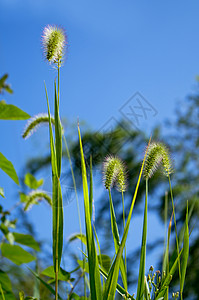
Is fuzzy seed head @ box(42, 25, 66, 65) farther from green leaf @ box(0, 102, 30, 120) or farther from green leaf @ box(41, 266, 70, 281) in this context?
green leaf @ box(41, 266, 70, 281)

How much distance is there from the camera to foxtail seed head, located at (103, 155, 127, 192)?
484 millimetres

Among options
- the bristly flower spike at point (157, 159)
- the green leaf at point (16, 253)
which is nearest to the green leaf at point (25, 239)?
the green leaf at point (16, 253)

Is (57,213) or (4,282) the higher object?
(57,213)

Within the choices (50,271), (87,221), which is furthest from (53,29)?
(50,271)

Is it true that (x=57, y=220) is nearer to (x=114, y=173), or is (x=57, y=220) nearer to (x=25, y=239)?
(x=114, y=173)

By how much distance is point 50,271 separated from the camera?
615 mm

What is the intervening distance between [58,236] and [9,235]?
0.23 metres

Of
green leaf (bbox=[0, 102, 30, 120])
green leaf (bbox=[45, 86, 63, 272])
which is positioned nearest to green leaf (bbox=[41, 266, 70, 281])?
green leaf (bbox=[45, 86, 63, 272])

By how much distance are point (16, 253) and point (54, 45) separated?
15.0 inches

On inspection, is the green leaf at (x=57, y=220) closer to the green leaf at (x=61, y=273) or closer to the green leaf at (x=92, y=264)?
the green leaf at (x=92, y=264)

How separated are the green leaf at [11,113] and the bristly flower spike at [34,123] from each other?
0.08 m

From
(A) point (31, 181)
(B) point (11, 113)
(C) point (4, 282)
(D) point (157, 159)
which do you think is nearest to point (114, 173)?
(D) point (157, 159)

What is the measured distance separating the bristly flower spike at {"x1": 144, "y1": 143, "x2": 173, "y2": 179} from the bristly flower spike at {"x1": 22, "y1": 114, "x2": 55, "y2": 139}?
20 centimetres

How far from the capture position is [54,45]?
49 centimetres
